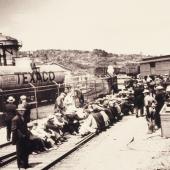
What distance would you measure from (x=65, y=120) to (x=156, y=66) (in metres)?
35.1

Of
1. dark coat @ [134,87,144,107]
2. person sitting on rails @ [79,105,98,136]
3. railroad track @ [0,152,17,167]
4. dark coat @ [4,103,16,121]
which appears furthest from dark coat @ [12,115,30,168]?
dark coat @ [134,87,144,107]

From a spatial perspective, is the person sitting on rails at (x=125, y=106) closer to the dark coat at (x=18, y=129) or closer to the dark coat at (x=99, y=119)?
the dark coat at (x=99, y=119)

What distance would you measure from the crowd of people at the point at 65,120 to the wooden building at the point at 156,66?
26.4 metres

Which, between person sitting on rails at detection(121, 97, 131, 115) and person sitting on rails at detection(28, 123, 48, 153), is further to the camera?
person sitting on rails at detection(121, 97, 131, 115)

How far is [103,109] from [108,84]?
16.9m

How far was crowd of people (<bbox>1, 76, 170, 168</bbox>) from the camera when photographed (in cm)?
1192

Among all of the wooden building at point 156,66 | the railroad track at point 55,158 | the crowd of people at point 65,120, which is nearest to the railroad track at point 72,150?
the railroad track at point 55,158

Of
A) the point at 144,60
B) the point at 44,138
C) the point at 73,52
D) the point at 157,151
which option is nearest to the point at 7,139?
the point at 44,138

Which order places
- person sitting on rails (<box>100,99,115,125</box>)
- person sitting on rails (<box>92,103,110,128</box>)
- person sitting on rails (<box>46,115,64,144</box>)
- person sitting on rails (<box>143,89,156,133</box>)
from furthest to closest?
person sitting on rails (<box>100,99,115,125</box>) < person sitting on rails (<box>92,103,110,128</box>) < person sitting on rails (<box>143,89,156,133</box>) < person sitting on rails (<box>46,115,64,144</box>)

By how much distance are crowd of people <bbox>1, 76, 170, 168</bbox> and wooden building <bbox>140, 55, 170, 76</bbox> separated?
26.4 meters

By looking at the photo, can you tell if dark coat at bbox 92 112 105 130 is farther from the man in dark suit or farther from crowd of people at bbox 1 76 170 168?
the man in dark suit

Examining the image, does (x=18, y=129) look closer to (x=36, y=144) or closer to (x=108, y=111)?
(x=36, y=144)

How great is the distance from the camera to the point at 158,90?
1816 cm

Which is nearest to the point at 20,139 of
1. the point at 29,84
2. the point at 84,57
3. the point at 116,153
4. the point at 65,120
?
the point at 116,153
